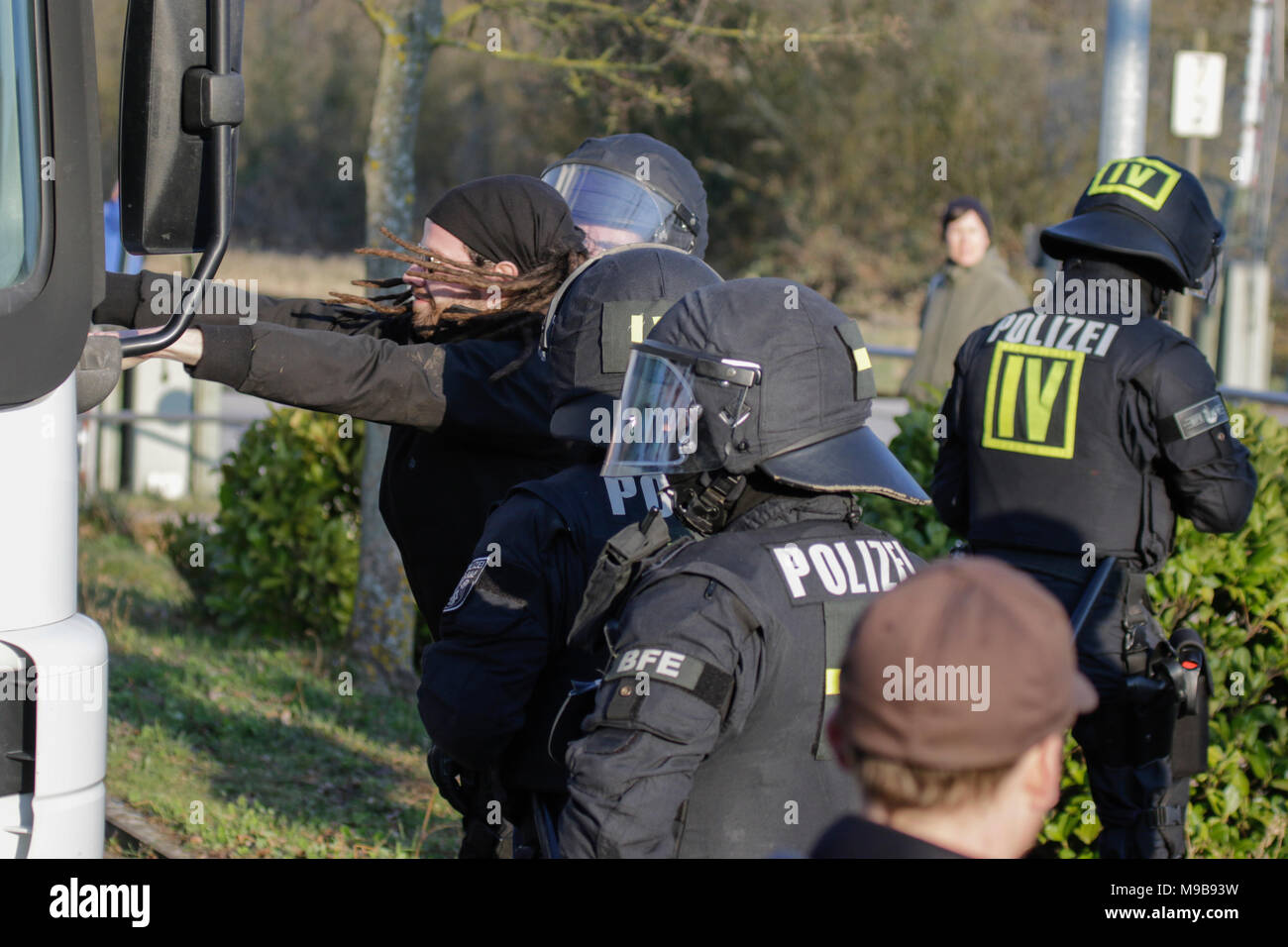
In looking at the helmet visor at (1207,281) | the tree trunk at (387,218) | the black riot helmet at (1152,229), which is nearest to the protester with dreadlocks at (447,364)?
the black riot helmet at (1152,229)

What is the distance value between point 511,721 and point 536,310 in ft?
3.65

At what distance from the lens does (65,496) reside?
2.23 m

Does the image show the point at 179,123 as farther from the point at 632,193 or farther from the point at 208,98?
the point at 632,193

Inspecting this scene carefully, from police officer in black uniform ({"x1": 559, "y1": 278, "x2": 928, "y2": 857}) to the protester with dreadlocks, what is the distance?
81 cm

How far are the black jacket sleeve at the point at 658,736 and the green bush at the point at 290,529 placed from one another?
451 centimetres

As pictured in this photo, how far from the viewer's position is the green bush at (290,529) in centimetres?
654

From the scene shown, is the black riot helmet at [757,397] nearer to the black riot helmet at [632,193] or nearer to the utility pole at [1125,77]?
the black riot helmet at [632,193]

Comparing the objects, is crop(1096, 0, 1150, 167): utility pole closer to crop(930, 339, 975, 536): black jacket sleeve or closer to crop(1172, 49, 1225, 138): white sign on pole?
crop(930, 339, 975, 536): black jacket sleeve

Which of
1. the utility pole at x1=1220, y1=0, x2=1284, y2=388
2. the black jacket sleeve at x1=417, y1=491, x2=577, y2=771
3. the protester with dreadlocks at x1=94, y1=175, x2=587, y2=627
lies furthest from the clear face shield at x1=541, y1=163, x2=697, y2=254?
the utility pole at x1=1220, y1=0, x2=1284, y2=388

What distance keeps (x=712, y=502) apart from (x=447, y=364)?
3.57 feet

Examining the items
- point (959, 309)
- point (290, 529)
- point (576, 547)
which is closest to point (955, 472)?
point (576, 547)
